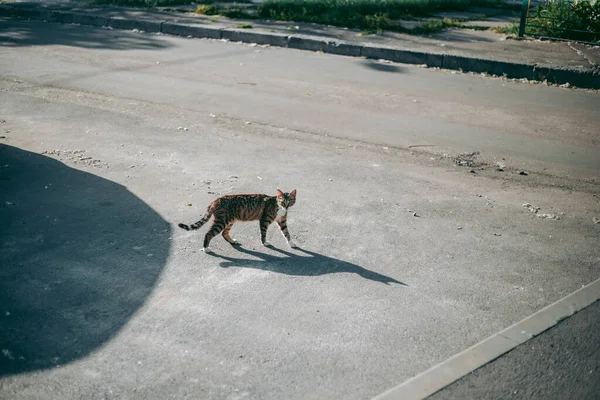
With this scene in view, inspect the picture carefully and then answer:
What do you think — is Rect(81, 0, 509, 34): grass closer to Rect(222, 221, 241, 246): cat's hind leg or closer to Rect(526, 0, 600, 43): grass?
Rect(526, 0, 600, 43): grass

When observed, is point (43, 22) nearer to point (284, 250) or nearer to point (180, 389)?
point (284, 250)

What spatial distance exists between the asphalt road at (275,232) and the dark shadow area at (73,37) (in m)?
3.31

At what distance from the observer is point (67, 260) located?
5.25 meters

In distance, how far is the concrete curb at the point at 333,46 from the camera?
39.2 feet

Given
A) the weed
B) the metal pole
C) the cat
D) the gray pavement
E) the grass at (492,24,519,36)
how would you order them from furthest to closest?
the weed, the grass at (492,24,519,36), the metal pole, the cat, the gray pavement

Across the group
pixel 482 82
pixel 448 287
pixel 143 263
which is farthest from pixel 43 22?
pixel 448 287

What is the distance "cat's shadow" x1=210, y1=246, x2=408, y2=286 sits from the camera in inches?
203

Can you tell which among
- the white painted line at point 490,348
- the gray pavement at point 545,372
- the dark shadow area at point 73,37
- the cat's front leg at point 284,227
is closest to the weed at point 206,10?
the dark shadow area at point 73,37

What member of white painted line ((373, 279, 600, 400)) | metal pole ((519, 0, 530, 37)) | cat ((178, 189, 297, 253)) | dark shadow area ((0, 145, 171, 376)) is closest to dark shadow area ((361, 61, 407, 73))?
metal pole ((519, 0, 530, 37))

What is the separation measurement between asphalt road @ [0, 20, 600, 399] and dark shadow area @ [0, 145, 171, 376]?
0.02 meters

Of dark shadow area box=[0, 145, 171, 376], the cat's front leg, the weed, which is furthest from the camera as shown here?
the weed

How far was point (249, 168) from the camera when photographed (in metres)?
7.39

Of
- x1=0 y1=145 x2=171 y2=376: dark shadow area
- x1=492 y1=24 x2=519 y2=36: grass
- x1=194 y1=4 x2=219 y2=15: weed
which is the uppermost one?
x1=492 y1=24 x2=519 y2=36: grass

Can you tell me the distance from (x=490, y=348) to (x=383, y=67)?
9386 mm
